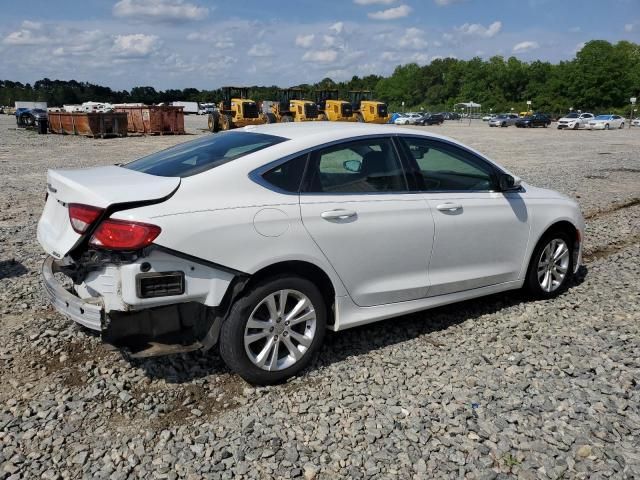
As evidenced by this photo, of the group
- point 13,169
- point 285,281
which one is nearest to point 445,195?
point 285,281

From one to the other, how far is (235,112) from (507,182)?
97.9ft

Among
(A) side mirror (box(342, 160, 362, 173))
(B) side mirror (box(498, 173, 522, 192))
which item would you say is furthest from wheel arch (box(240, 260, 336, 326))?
(B) side mirror (box(498, 173, 522, 192))

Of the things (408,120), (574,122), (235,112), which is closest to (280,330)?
(235,112)

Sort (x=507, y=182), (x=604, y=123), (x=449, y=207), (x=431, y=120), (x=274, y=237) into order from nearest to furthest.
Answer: (x=274, y=237) < (x=449, y=207) < (x=507, y=182) < (x=604, y=123) < (x=431, y=120)

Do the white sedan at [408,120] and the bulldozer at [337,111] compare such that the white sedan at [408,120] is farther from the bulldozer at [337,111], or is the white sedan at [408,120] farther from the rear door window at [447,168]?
the rear door window at [447,168]

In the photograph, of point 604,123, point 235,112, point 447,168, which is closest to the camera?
point 447,168

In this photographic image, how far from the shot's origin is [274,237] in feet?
11.5

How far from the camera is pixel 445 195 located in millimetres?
4430

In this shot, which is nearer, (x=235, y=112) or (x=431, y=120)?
(x=235, y=112)

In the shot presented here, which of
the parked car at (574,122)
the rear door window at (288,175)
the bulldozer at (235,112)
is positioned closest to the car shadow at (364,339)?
the rear door window at (288,175)

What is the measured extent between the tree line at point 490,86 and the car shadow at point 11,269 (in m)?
76.1

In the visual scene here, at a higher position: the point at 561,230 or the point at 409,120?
the point at 561,230

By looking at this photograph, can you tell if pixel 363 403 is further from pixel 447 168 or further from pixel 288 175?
pixel 447 168

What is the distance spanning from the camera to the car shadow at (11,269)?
5.79m
